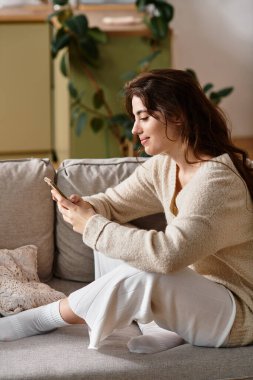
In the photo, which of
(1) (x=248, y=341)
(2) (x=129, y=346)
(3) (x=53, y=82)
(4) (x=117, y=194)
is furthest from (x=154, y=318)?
(3) (x=53, y=82)

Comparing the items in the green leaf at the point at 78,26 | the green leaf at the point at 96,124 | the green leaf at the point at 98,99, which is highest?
the green leaf at the point at 78,26

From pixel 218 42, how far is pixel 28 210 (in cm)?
385

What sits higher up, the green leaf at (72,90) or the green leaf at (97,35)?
the green leaf at (97,35)

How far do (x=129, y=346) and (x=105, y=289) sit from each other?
0.16 metres

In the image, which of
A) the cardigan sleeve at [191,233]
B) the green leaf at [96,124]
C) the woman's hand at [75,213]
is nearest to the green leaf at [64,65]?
the green leaf at [96,124]

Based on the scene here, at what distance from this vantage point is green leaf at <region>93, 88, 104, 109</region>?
480cm

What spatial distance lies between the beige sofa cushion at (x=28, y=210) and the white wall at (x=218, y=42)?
3579mm

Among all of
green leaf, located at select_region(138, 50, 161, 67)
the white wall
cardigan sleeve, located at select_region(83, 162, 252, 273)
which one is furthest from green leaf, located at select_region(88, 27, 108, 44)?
cardigan sleeve, located at select_region(83, 162, 252, 273)

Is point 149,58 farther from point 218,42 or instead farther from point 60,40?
point 218,42

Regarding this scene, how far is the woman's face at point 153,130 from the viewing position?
2.02 m

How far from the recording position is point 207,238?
188 centimetres

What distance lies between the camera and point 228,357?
1.89 metres

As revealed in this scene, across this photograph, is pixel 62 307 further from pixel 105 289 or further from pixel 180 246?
pixel 180 246

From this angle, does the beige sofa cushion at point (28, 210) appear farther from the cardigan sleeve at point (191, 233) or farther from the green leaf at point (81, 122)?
the green leaf at point (81, 122)
